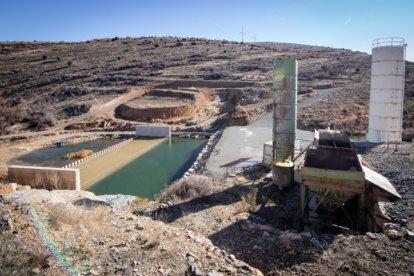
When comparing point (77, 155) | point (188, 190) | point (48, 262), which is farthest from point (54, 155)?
point (48, 262)

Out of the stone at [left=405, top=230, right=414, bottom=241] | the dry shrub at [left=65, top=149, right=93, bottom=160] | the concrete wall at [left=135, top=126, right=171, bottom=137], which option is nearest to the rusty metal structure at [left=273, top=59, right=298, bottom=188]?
the stone at [left=405, top=230, right=414, bottom=241]

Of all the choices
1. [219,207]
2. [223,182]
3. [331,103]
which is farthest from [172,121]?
[219,207]

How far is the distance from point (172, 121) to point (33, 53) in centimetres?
4976

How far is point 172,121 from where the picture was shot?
119 feet

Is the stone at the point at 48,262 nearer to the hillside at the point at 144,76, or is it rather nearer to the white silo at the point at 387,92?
the white silo at the point at 387,92

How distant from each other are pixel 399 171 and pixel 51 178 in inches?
590

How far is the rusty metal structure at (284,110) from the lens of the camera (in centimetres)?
1278

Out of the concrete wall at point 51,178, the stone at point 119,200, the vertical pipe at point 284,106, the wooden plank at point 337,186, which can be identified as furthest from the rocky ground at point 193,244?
the concrete wall at point 51,178

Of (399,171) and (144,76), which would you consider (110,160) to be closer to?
(399,171)

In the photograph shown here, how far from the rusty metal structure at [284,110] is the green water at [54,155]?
15.4m

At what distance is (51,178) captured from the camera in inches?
658

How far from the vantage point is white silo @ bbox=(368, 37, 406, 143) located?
18828 mm

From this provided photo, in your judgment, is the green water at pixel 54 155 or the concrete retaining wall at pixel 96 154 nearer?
the concrete retaining wall at pixel 96 154

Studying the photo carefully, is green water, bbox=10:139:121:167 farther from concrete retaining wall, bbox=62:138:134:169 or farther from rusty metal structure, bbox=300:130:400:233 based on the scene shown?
rusty metal structure, bbox=300:130:400:233
